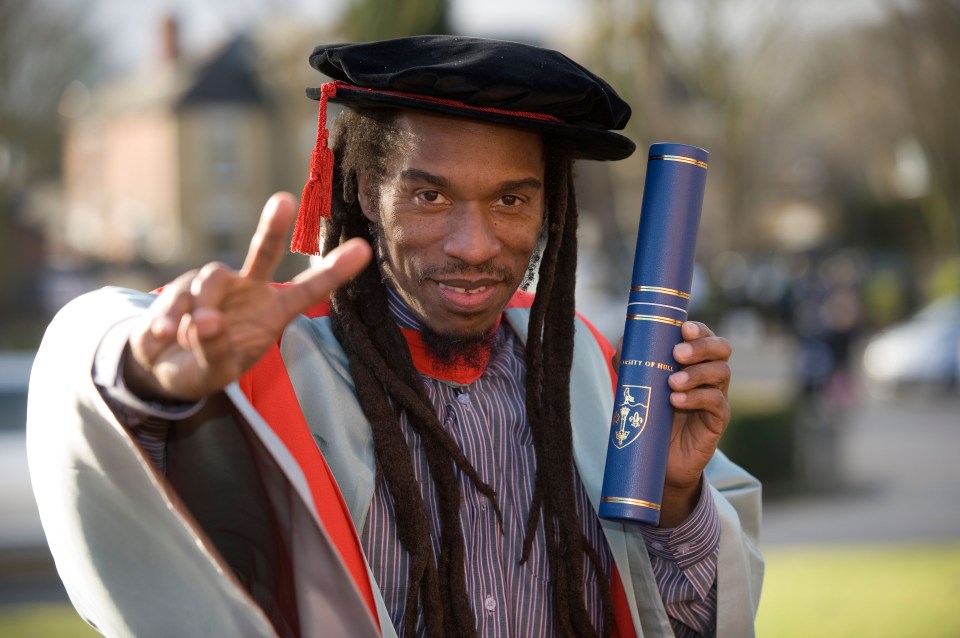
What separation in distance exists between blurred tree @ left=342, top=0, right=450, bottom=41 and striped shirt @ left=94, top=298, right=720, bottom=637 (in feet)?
26.2

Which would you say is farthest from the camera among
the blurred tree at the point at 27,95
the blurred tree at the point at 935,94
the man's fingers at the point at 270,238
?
the blurred tree at the point at 27,95

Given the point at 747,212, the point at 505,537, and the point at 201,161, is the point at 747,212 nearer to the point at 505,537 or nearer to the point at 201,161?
the point at 201,161

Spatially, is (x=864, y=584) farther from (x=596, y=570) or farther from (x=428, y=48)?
(x=428, y=48)

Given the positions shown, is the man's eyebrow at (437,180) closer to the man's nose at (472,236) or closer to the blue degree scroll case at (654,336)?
the man's nose at (472,236)

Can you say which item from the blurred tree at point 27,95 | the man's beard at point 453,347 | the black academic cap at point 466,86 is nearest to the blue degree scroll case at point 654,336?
the black academic cap at point 466,86

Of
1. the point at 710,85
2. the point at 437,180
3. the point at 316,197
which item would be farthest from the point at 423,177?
the point at 710,85

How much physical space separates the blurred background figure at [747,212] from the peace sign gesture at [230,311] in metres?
1.52

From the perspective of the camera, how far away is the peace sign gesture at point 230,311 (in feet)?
4.77

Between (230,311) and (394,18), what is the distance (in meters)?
8.89

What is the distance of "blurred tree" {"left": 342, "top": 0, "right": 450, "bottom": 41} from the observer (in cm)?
991

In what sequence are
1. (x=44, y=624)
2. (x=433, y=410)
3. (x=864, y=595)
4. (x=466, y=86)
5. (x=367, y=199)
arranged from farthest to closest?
1. (x=864, y=595)
2. (x=44, y=624)
3. (x=367, y=199)
4. (x=433, y=410)
5. (x=466, y=86)

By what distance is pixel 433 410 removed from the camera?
2098 millimetres

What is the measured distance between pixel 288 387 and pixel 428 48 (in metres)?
0.66

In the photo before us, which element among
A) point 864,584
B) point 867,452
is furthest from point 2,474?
point 867,452
